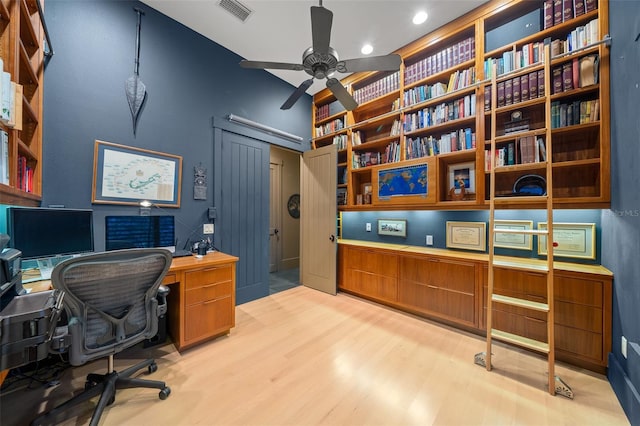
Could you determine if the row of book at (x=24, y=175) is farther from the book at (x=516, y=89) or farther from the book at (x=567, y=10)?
the book at (x=567, y=10)

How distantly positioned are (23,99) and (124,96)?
2.89 ft

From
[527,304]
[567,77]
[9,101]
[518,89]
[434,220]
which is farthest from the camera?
[434,220]

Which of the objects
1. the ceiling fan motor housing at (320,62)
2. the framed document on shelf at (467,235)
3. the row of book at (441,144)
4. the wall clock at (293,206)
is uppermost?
the ceiling fan motor housing at (320,62)

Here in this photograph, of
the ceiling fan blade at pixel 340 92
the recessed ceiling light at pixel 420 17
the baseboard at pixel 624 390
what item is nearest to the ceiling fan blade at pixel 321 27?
the ceiling fan blade at pixel 340 92

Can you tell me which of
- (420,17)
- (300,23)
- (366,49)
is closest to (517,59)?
(420,17)

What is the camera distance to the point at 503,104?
235 cm

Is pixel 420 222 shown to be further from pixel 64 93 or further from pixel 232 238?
pixel 64 93

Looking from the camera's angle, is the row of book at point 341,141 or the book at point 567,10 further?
the row of book at point 341,141

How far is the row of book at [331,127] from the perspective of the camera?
380 cm

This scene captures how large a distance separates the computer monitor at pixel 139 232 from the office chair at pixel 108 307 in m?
1.03

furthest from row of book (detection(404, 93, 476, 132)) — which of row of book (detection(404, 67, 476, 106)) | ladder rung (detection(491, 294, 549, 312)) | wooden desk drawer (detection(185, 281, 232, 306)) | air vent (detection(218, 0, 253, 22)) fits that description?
wooden desk drawer (detection(185, 281, 232, 306))

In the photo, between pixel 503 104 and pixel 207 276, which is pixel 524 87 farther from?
pixel 207 276

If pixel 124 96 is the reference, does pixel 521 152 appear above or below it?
below

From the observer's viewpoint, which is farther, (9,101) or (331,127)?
(331,127)
